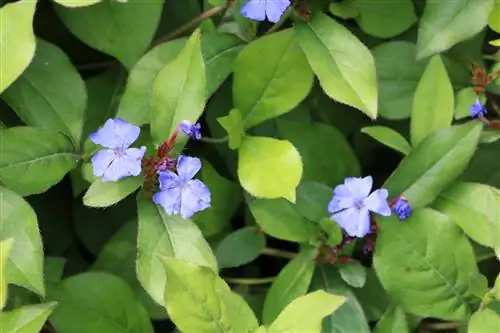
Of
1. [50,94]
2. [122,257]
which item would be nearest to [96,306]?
[122,257]

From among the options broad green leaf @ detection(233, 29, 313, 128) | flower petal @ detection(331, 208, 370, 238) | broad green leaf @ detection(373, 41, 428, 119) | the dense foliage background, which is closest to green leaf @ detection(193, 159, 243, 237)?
the dense foliage background

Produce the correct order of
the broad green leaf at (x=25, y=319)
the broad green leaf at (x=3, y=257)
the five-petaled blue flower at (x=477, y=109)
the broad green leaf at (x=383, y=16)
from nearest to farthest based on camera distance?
the broad green leaf at (x=3, y=257), the broad green leaf at (x=25, y=319), the five-petaled blue flower at (x=477, y=109), the broad green leaf at (x=383, y=16)

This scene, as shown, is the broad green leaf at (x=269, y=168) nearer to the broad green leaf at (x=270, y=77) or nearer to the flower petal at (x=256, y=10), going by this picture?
the broad green leaf at (x=270, y=77)

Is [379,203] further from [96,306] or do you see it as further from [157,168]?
[96,306]

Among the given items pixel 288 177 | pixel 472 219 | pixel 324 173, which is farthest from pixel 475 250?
pixel 288 177

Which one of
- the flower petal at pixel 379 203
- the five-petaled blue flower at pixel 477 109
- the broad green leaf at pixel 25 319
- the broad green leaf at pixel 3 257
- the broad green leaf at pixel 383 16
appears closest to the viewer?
the broad green leaf at pixel 3 257

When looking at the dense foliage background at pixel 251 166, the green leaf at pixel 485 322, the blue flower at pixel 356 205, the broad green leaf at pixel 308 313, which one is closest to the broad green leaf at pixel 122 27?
the dense foliage background at pixel 251 166

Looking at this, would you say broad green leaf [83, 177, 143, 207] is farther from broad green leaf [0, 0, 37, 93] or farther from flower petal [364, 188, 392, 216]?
flower petal [364, 188, 392, 216]

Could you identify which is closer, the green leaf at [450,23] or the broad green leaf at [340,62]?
the broad green leaf at [340,62]
